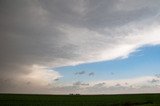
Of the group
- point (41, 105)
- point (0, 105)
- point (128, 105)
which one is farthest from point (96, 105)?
point (0, 105)

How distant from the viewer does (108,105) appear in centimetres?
6256

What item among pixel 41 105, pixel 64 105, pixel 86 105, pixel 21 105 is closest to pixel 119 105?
pixel 86 105

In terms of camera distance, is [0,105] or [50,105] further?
[50,105]

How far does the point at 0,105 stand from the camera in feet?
176

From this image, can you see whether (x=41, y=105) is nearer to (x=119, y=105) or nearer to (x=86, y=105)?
(x=86, y=105)

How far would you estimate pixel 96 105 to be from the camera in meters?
61.8

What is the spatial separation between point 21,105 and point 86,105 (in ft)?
45.8

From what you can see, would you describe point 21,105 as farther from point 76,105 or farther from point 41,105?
point 76,105

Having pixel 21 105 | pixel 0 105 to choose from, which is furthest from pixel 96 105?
pixel 0 105

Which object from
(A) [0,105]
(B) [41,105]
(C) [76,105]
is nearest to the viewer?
(A) [0,105]

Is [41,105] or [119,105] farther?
[119,105]

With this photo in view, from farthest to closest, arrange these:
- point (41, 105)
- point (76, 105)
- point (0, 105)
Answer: point (76, 105), point (41, 105), point (0, 105)

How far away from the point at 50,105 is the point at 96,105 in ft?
32.4

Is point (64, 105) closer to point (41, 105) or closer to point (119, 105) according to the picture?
point (41, 105)
